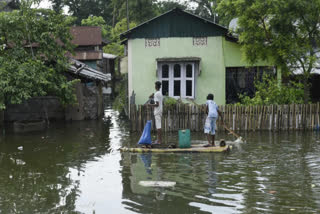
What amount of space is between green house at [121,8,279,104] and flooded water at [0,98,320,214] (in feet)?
19.6

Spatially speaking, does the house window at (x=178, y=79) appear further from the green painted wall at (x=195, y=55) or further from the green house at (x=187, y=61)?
the green painted wall at (x=195, y=55)

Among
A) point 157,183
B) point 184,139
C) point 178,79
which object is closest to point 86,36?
point 178,79

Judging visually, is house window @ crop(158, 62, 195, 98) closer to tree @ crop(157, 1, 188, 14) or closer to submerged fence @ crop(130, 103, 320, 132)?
submerged fence @ crop(130, 103, 320, 132)

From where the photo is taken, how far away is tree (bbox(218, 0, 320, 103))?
1567cm

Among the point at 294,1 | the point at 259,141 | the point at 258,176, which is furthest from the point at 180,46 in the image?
the point at 258,176

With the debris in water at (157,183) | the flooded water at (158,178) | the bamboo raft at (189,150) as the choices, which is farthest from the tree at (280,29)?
the debris in water at (157,183)

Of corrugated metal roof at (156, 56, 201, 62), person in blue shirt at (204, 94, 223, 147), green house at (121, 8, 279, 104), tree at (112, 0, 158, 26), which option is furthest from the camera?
tree at (112, 0, 158, 26)

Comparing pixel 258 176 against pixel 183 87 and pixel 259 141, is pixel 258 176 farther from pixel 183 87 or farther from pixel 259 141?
pixel 183 87

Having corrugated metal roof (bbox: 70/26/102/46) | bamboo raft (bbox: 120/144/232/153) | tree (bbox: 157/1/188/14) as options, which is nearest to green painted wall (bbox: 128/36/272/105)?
bamboo raft (bbox: 120/144/232/153)

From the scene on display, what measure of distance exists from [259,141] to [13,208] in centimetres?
882

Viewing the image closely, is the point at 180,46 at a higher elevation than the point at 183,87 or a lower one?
higher

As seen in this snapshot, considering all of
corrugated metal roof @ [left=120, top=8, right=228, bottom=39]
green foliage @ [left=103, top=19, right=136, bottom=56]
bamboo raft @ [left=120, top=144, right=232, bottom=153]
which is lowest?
bamboo raft @ [left=120, top=144, right=232, bottom=153]

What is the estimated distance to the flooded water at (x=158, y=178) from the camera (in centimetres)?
700

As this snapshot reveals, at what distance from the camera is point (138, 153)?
12.0m
